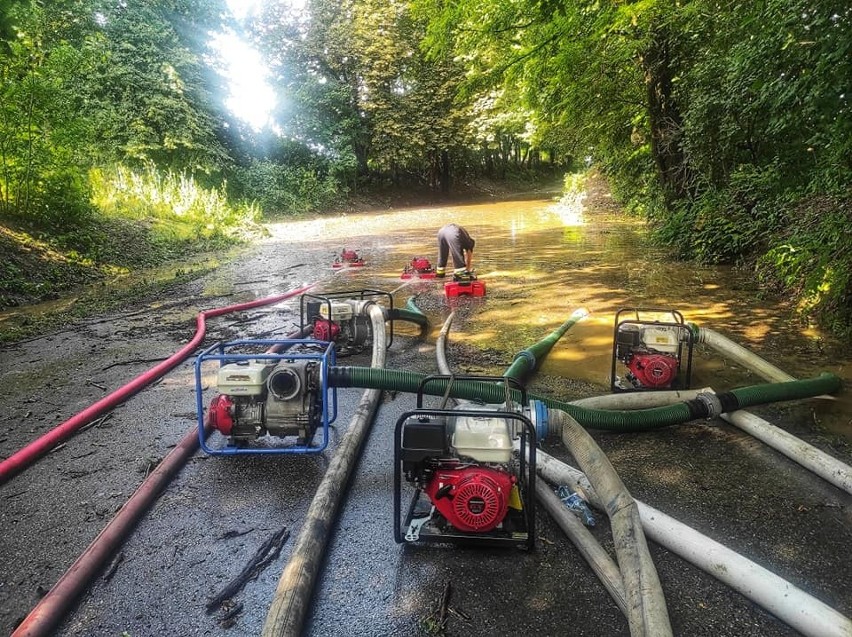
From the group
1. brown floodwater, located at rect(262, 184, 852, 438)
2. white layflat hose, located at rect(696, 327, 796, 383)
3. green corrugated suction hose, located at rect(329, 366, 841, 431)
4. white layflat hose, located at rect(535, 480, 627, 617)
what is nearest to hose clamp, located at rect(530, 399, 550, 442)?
white layflat hose, located at rect(535, 480, 627, 617)

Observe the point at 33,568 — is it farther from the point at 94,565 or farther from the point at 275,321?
the point at 275,321

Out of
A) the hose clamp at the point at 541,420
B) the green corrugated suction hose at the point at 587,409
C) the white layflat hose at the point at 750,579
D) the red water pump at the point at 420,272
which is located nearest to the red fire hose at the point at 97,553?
the green corrugated suction hose at the point at 587,409

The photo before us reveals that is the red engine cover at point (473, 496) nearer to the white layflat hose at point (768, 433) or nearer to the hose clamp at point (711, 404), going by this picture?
the white layflat hose at point (768, 433)

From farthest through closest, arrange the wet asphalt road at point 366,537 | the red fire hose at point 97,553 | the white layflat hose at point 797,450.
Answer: the white layflat hose at point 797,450, the wet asphalt road at point 366,537, the red fire hose at point 97,553

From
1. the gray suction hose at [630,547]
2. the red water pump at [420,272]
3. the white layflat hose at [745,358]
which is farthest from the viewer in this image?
the red water pump at [420,272]

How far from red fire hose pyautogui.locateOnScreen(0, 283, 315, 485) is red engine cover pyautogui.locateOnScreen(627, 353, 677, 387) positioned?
426 cm

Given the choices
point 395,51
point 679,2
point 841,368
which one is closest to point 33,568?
point 841,368

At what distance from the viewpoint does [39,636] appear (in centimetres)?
205

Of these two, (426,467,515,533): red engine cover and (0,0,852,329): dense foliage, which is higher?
(0,0,852,329): dense foliage

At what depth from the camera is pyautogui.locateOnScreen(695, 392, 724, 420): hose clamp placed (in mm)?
3574

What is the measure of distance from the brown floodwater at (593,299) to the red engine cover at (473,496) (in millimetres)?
2589

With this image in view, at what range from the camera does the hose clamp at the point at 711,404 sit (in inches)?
141

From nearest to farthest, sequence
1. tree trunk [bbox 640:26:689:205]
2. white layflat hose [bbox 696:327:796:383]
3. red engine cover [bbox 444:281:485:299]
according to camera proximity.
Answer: white layflat hose [bbox 696:327:796:383]
red engine cover [bbox 444:281:485:299]
tree trunk [bbox 640:26:689:205]

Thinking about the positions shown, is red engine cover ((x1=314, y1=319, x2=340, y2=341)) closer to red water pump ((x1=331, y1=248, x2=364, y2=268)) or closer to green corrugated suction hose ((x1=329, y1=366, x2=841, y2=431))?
green corrugated suction hose ((x1=329, y1=366, x2=841, y2=431))
